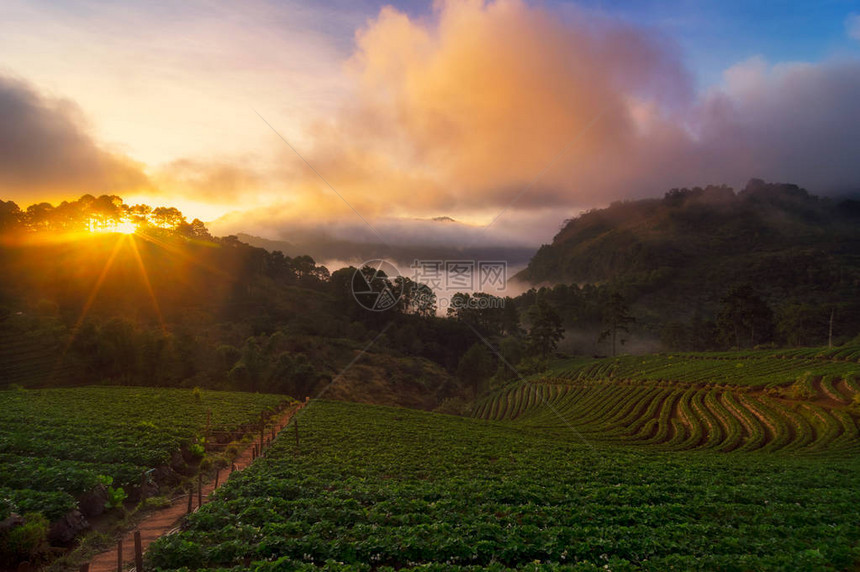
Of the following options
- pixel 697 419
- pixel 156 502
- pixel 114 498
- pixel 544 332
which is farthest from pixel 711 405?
pixel 544 332

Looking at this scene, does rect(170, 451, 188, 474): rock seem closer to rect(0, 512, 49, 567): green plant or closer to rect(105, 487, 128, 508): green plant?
rect(105, 487, 128, 508): green plant

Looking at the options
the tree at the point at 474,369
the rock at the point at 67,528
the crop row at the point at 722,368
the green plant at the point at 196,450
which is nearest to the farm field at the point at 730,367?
the crop row at the point at 722,368

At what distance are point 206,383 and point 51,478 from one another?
57010mm

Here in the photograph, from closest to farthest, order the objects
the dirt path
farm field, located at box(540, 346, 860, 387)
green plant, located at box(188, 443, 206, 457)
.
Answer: the dirt path, green plant, located at box(188, 443, 206, 457), farm field, located at box(540, 346, 860, 387)

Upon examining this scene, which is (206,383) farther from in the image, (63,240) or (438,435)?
(63,240)

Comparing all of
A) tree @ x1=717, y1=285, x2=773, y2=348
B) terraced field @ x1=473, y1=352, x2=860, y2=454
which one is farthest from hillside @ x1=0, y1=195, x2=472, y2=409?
tree @ x1=717, y1=285, x2=773, y2=348

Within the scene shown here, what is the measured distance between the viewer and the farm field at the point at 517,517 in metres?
11.7

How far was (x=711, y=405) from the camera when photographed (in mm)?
53281

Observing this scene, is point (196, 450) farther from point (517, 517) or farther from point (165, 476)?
point (517, 517)

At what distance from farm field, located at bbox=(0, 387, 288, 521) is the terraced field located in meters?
38.3

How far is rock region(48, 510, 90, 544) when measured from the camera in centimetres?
1388

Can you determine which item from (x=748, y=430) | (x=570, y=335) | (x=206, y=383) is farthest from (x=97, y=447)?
(x=570, y=335)

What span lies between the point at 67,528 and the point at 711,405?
63.3 metres

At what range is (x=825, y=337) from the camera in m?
119
